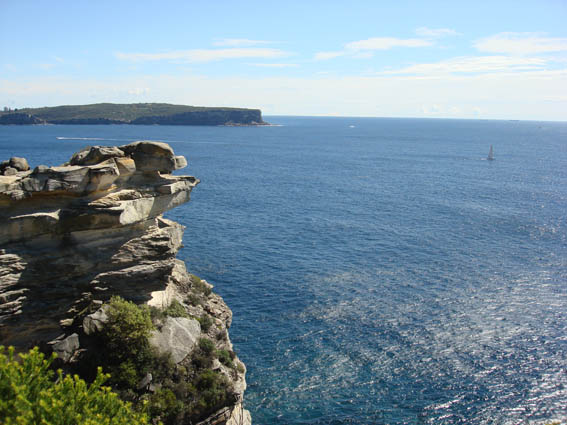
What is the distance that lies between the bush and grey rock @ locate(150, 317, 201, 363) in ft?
29.8

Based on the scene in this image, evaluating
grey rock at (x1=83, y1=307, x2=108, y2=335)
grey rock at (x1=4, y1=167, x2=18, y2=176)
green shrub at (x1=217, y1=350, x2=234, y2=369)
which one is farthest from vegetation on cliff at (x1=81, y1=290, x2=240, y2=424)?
grey rock at (x1=4, y1=167, x2=18, y2=176)

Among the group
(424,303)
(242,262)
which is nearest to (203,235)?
(242,262)

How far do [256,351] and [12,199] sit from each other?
96.0ft

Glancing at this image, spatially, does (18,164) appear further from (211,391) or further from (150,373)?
(211,391)

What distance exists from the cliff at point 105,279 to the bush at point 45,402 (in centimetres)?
793

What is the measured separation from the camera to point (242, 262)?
70.4 metres

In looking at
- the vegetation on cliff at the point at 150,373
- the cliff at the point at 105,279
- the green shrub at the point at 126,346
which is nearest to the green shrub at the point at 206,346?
the cliff at the point at 105,279

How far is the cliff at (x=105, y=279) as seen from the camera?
3027cm

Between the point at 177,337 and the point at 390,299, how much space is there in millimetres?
34351

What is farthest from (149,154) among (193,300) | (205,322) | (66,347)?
(66,347)

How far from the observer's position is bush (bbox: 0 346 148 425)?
64.3 feet

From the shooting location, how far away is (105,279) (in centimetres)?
3384

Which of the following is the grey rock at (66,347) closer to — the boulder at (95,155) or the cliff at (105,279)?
the cliff at (105,279)

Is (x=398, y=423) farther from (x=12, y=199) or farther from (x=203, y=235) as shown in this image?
(x=203, y=235)
